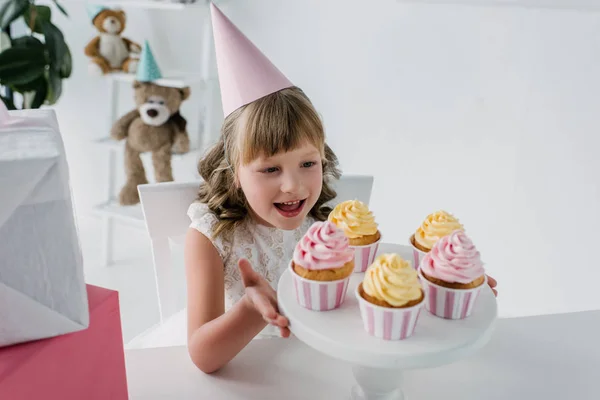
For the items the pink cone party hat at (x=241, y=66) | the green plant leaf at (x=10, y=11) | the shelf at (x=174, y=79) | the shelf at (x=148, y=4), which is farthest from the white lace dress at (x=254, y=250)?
the shelf at (x=148, y=4)

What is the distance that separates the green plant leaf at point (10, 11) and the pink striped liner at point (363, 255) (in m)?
1.32

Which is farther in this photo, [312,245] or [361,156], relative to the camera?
[361,156]

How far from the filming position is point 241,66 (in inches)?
36.3

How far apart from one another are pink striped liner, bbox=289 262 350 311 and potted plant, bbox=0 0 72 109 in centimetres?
125

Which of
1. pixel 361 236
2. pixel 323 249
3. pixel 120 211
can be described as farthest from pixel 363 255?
pixel 120 211

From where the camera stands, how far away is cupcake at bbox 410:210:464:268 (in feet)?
2.79

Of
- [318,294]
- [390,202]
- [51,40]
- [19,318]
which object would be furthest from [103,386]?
[390,202]

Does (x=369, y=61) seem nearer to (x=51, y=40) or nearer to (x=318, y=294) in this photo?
(x=51, y=40)

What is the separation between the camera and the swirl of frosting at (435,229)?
2.79ft

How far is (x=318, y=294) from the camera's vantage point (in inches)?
27.3

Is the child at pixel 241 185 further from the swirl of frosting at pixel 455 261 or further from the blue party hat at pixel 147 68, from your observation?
the blue party hat at pixel 147 68

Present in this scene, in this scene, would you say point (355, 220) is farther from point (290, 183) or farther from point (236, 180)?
point (236, 180)

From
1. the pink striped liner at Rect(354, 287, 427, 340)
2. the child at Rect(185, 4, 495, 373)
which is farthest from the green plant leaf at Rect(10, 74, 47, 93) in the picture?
the pink striped liner at Rect(354, 287, 427, 340)

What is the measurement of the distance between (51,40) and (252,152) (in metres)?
1.05
